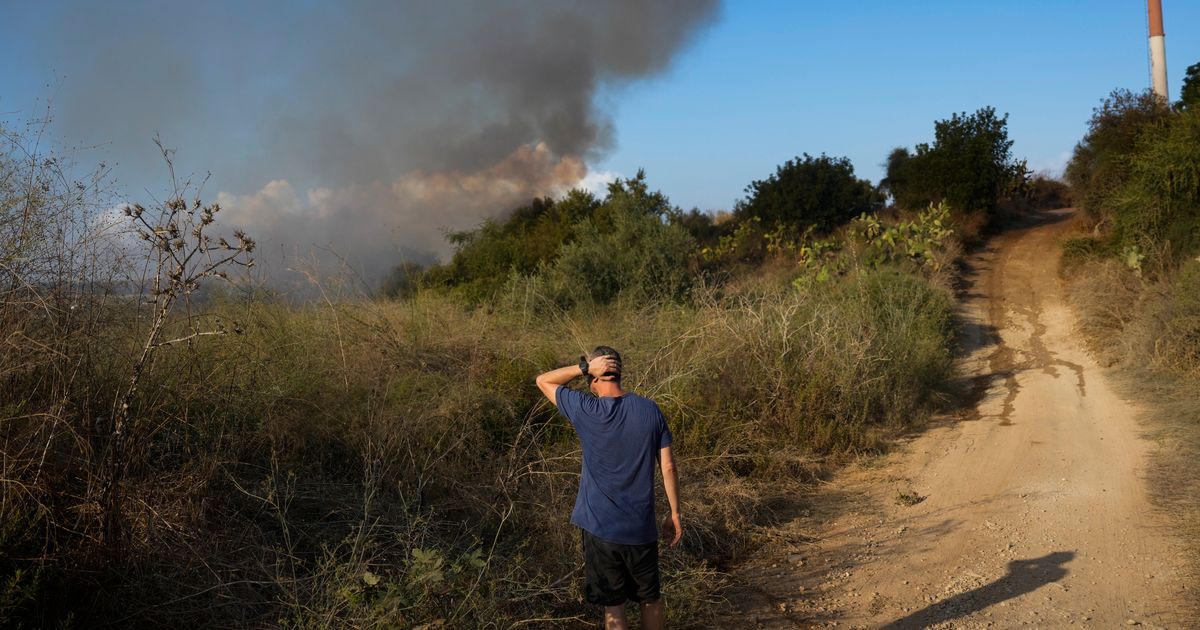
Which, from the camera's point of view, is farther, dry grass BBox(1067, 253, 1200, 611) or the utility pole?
the utility pole

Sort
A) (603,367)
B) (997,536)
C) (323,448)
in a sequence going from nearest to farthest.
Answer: (603,367) < (323,448) < (997,536)

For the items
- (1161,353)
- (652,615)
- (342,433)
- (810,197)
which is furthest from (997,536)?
(810,197)

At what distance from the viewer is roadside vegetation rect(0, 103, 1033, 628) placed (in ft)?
14.3

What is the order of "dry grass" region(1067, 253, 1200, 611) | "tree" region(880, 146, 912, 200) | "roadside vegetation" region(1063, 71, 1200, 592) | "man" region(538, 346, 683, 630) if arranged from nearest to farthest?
1. "man" region(538, 346, 683, 630)
2. "dry grass" region(1067, 253, 1200, 611)
3. "roadside vegetation" region(1063, 71, 1200, 592)
4. "tree" region(880, 146, 912, 200)

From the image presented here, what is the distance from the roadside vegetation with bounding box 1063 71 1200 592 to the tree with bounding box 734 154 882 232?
6.02 metres

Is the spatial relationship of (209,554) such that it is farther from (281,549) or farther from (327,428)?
(327,428)

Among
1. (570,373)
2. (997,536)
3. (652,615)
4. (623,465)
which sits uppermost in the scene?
(570,373)

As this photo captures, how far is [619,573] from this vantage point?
430 centimetres

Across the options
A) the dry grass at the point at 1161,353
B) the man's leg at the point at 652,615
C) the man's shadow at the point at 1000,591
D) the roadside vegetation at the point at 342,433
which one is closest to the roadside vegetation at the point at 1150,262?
the dry grass at the point at 1161,353

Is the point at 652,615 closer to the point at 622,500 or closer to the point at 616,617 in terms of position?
the point at 616,617

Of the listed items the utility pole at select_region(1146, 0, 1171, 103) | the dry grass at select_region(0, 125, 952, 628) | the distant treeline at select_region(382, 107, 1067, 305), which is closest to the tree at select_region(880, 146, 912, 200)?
the distant treeline at select_region(382, 107, 1067, 305)

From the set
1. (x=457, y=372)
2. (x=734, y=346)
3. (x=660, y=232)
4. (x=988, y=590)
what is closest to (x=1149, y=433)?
(x=734, y=346)

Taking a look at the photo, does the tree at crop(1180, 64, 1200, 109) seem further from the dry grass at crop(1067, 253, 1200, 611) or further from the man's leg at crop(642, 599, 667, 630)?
the man's leg at crop(642, 599, 667, 630)

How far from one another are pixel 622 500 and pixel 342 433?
2.91m
